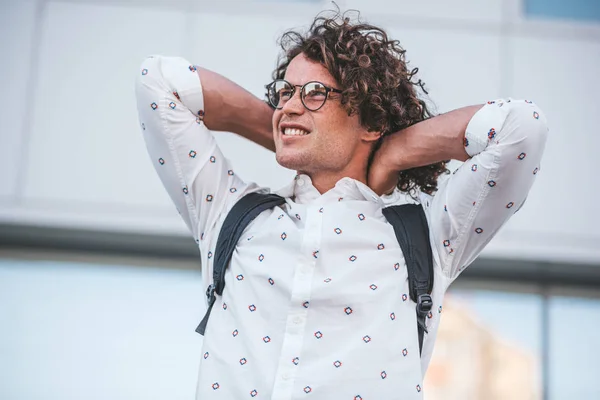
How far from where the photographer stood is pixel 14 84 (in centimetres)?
393

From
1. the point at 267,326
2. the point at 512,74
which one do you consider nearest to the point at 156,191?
the point at 512,74

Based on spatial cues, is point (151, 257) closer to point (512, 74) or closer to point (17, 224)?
point (17, 224)

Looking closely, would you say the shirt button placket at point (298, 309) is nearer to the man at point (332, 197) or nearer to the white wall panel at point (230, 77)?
the man at point (332, 197)

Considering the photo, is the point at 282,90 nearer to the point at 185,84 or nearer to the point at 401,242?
the point at 185,84

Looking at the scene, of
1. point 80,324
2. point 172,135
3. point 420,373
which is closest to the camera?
point 420,373

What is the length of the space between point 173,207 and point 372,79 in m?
A: 2.04

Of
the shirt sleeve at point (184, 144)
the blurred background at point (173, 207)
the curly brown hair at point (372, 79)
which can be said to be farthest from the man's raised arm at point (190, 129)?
the blurred background at point (173, 207)

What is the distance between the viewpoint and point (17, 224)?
12.5ft

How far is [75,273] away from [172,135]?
2.28m

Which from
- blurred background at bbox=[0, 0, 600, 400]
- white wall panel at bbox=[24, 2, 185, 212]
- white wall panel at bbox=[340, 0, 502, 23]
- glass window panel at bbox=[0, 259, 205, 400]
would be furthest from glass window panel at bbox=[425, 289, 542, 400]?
white wall panel at bbox=[24, 2, 185, 212]

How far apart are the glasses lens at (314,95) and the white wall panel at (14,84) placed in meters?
2.34

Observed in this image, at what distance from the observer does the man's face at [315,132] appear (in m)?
1.80

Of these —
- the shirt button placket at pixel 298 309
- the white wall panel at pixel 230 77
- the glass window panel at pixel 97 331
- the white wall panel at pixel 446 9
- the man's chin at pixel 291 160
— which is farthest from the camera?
the white wall panel at pixel 446 9

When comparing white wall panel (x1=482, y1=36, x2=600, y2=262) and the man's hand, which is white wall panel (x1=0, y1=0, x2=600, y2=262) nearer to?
white wall panel (x1=482, y1=36, x2=600, y2=262)
